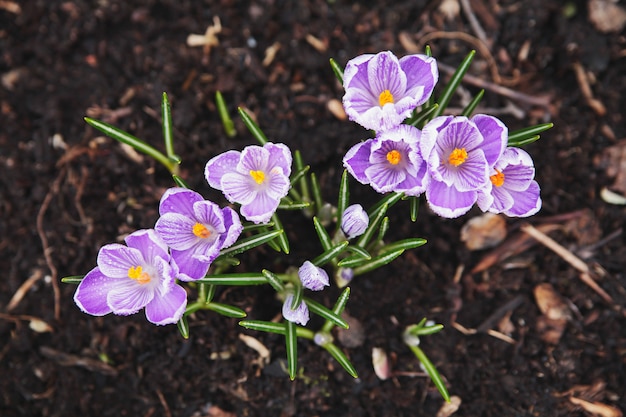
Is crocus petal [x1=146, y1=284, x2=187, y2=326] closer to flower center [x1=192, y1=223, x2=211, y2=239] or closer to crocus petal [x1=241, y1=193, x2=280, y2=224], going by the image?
flower center [x1=192, y1=223, x2=211, y2=239]

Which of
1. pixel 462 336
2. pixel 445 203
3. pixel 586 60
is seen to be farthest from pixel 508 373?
pixel 586 60

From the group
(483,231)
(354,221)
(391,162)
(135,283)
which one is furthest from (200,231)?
(483,231)

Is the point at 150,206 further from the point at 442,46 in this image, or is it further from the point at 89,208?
the point at 442,46

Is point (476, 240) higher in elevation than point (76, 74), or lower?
lower

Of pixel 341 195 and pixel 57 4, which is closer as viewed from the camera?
pixel 341 195

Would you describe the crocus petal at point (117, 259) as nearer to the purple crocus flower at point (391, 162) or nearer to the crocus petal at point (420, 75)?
the purple crocus flower at point (391, 162)

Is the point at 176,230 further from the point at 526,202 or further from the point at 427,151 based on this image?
the point at 526,202

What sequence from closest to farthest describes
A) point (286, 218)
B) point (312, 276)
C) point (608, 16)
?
point (312, 276)
point (286, 218)
point (608, 16)

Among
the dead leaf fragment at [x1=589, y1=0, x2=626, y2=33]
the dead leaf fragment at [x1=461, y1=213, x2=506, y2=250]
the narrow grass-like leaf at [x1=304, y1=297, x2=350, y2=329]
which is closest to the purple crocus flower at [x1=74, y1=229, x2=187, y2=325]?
the narrow grass-like leaf at [x1=304, y1=297, x2=350, y2=329]
